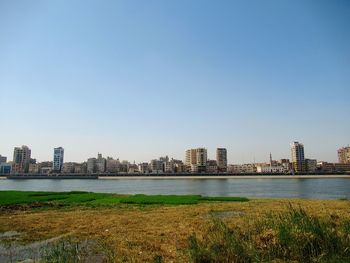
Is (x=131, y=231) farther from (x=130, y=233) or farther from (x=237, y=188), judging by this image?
(x=237, y=188)

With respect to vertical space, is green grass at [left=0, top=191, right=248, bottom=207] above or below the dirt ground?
above

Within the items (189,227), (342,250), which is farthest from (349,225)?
(189,227)

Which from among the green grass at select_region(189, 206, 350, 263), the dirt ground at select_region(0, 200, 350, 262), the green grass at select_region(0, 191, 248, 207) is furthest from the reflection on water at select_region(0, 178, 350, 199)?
the green grass at select_region(189, 206, 350, 263)

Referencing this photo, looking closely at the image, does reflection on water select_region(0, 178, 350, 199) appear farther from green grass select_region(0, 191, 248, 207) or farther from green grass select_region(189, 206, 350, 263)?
green grass select_region(189, 206, 350, 263)

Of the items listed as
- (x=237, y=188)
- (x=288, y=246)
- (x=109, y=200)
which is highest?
(x=288, y=246)

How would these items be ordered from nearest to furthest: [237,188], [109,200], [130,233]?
[130,233], [109,200], [237,188]

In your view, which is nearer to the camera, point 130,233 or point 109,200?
point 130,233

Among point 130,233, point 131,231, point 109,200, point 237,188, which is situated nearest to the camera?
point 130,233

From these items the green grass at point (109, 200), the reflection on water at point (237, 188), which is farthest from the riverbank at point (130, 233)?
the reflection on water at point (237, 188)

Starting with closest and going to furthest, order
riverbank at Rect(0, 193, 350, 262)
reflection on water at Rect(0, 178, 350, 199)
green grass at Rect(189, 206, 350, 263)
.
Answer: green grass at Rect(189, 206, 350, 263) < riverbank at Rect(0, 193, 350, 262) < reflection on water at Rect(0, 178, 350, 199)

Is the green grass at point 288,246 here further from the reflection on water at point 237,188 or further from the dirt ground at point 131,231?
the reflection on water at point 237,188

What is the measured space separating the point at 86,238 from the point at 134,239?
103 inches

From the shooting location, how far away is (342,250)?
9586 mm

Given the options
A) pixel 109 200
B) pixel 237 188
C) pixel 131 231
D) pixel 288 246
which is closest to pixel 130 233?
pixel 131 231
